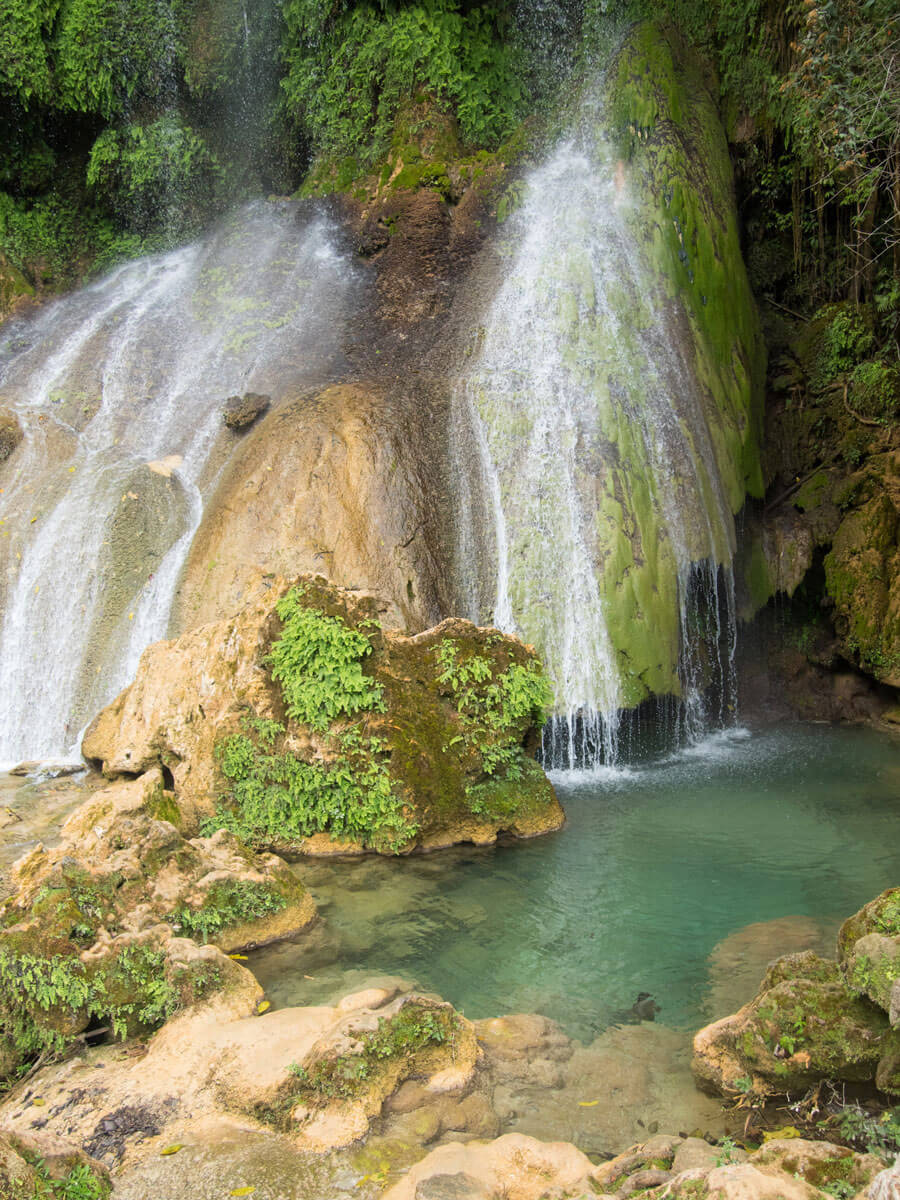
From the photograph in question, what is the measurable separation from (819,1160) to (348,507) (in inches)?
323

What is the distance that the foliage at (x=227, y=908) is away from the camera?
5734 millimetres

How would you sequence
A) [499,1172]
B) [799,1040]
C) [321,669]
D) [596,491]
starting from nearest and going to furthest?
[499,1172] < [799,1040] < [321,669] < [596,491]

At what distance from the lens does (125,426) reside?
12797 millimetres

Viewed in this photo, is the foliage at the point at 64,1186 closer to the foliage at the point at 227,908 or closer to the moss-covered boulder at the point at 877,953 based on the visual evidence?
the foliage at the point at 227,908

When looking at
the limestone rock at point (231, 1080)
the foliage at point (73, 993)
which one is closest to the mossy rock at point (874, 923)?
the limestone rock at point (231, 1080)

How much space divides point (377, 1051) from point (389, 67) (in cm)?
1736

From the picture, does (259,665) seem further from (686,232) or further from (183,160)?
(183,160)

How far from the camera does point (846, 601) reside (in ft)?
40.5

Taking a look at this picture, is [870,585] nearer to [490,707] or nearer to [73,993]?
[490,707]

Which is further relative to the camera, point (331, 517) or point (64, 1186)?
point (331, 517)

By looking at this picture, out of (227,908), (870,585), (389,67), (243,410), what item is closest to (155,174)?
(389,67)

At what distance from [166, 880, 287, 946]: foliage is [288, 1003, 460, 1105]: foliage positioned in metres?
1.77

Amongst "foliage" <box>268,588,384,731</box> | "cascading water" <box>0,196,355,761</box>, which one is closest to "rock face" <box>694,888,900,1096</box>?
"foliage" <box>268,588,384,731</box>

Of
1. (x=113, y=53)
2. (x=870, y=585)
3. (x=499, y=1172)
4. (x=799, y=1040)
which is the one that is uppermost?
(x=113, y=53)
